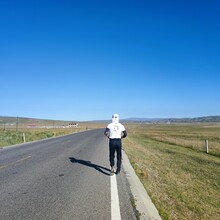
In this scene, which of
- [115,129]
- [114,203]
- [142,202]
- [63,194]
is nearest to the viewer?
[114,203]

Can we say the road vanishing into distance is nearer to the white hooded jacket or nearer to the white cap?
the white hooded jacket

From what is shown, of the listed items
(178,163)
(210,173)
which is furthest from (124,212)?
(178,163)

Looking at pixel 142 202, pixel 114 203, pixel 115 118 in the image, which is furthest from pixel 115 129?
pixel 114 203

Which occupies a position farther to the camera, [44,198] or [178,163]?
[178,163]

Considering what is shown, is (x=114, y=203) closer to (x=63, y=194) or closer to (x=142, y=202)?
(x=142, y=202)

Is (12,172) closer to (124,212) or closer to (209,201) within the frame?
(124,212)

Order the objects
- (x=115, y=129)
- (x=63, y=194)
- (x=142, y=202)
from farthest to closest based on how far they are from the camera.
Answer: (x=115, y=129)
(x=63, y=194)
(x=142, y=202)

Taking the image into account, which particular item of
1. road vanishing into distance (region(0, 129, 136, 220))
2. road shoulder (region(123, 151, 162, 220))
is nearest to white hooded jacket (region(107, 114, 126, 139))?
road vanishing into distance (region(0, 129, 136, 220))

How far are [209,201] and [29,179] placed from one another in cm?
544

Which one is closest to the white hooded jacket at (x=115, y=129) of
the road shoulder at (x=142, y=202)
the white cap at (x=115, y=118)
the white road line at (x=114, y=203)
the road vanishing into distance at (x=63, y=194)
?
the white cap at (x=115, y=118)

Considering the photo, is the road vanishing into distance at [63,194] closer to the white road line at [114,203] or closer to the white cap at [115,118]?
the white road line at [114,203]

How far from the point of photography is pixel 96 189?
285 inches

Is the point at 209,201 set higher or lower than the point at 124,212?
lower

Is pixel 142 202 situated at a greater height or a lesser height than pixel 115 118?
lesser
